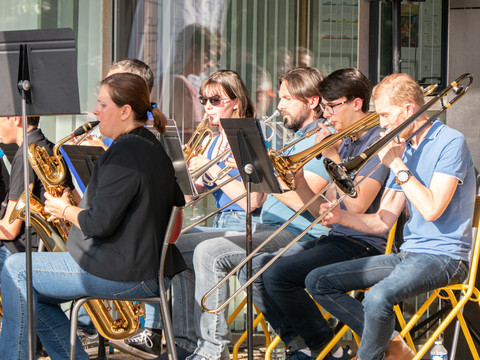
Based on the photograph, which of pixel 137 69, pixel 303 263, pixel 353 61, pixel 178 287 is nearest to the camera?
pixel 303 263

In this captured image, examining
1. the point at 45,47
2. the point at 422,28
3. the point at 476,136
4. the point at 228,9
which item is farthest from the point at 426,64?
the point at 45,47

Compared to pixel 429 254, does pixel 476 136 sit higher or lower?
higher

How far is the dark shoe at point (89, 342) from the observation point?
473 centimetres

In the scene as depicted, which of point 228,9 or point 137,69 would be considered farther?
point 228,9

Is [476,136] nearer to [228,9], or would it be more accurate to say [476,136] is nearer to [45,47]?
[228,9]

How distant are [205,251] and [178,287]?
31 cm

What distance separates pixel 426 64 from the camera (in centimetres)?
468

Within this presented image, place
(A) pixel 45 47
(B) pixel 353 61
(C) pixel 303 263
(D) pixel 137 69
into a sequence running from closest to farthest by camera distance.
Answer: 1. (A) pixel 45 47
2. (C) pixel 303 263
3. (D) pixel 137 69
4. (B) pixel 353 61

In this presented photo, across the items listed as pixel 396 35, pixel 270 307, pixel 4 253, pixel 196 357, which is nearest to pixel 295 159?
pixel 270 307

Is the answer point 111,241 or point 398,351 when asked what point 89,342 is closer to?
point 111,241

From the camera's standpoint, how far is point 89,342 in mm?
4934

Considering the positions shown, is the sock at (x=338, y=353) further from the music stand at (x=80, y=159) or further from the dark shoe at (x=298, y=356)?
the music stand at (x=80, y=159)

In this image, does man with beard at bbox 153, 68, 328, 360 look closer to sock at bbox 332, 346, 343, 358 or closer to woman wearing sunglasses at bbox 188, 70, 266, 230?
woman wearing sunglasses at bbox 188, 70, 266, 230

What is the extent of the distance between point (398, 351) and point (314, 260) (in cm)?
57
